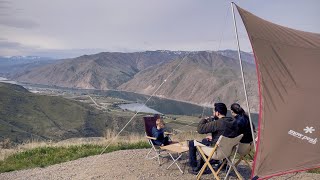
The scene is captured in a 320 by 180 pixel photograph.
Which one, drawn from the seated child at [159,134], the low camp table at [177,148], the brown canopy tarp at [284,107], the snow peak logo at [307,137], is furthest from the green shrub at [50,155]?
the snow peak logo at [307,137]

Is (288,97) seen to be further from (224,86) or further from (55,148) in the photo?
(224,86)

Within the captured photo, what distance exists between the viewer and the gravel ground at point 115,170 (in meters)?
7.43

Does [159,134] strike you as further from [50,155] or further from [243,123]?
[50,155]

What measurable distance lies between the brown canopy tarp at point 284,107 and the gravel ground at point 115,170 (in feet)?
5.73

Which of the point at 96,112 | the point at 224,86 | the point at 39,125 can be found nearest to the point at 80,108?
the point at 96,112

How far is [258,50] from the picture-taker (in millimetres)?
6109

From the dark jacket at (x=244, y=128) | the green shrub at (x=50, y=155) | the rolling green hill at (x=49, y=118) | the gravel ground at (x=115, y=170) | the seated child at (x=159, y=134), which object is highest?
the dark jacket at (x=244, y=128)

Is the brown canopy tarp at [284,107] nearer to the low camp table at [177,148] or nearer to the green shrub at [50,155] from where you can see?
the low camp table at [177,148]

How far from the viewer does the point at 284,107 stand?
234 inches

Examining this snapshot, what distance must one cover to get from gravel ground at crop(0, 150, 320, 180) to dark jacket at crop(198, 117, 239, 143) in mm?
1073

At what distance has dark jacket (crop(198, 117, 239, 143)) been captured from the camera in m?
6.68

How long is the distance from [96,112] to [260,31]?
94.7 metres

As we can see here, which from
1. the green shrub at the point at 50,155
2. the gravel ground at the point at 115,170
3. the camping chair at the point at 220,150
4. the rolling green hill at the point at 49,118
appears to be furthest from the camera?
the rolling green hill at the point at 49,118

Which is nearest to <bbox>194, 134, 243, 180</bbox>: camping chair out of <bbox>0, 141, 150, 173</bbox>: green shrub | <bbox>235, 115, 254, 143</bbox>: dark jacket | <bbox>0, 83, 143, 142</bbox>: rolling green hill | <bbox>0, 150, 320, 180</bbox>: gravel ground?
<bbox>235, 115, 254, 143</bbox>: dark jacket
